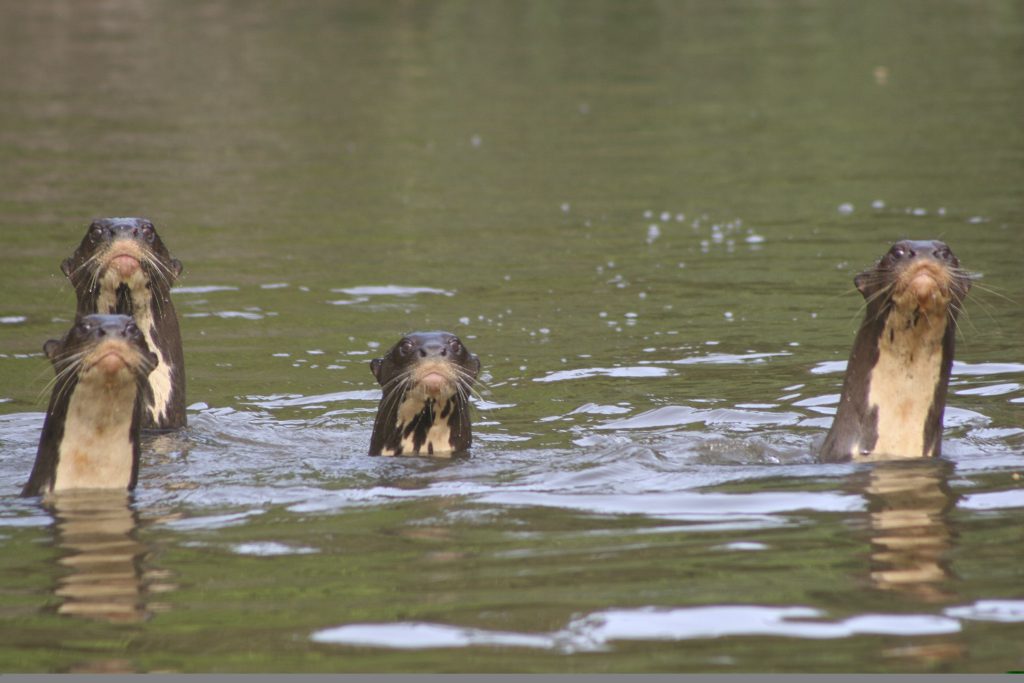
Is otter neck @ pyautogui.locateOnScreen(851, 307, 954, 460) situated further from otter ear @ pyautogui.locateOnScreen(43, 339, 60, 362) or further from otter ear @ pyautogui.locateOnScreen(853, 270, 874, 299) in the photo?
otter ear @ pyautogui.locateOnScreen(43, 339, 60, 362)

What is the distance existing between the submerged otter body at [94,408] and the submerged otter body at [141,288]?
130 cm

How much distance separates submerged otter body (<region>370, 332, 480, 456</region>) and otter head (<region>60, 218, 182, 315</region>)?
1.37 m

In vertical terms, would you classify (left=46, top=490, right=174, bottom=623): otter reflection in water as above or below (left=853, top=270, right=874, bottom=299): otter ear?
below

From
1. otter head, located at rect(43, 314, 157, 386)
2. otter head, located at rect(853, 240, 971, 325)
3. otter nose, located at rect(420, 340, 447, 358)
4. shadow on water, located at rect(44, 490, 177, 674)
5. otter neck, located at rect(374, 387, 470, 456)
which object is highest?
otter head, located at rect(853, 240, 971, 325)

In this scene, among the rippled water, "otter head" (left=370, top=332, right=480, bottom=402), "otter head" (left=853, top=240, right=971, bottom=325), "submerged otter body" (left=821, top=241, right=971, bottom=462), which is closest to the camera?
the rippled water

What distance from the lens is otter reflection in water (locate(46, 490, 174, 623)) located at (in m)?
5.72

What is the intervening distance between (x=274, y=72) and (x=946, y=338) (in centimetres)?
1999

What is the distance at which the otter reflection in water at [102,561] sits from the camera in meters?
5.72

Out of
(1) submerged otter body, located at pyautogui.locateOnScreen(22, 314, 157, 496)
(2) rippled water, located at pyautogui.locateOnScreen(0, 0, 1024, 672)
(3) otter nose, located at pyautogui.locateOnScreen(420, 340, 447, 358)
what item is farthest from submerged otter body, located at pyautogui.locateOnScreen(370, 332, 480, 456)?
(1) submerged otter body, located at pyautogui.locateOnScreen(22, 314, 157, 496)

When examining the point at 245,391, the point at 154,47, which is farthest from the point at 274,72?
the point at 245,391

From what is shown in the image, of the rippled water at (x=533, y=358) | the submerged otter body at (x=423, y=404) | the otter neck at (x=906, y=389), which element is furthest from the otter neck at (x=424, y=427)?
the otter neck at (x=906, y=389)

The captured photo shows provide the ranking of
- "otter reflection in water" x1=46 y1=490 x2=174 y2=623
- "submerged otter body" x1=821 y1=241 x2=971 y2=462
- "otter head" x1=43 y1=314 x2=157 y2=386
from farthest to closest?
"submerged otter body" x1=821 y1=241 x2=971 y2=462
"otter head" x1=43 y1=314 x2=157 y2=386
"otter reflection in water" x1=46 y1=490 x2=174 y2=623

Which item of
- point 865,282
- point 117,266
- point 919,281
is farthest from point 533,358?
point 919,281

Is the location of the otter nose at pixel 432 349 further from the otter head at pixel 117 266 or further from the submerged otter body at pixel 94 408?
the otter head at pixel 117 266
